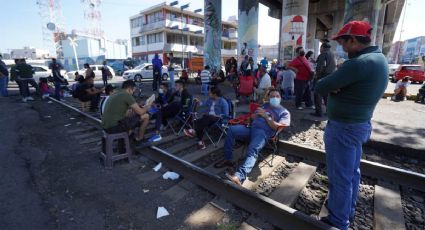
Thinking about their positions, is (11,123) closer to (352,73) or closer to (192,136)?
(192,136)

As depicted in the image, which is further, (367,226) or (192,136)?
(192,136)

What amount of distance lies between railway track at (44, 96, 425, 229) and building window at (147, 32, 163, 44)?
140 feet

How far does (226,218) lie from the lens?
3025 mm

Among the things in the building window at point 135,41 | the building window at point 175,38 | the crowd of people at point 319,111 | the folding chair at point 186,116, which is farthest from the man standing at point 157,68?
the building window at point 135,41

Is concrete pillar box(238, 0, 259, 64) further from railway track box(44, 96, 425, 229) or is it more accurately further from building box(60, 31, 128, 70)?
building box(60, 31, 128, 70)

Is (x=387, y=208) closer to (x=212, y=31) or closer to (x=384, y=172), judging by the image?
(x=384, y=172)

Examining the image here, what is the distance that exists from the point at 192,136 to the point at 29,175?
3068mm

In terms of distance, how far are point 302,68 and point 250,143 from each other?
14.2ft

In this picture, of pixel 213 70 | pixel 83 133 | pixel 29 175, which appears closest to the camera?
pixel 29 175

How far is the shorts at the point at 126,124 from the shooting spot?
4746 mm

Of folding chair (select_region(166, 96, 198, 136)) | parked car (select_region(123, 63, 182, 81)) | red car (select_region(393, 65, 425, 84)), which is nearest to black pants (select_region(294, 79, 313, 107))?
folding chair (select_region(166, 96, 198, 136))

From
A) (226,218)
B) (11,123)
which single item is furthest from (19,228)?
(11,123)

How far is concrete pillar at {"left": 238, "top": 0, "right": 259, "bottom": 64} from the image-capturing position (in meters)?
15.8

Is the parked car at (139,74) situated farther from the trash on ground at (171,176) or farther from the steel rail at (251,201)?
the steel rail at (251,201)
